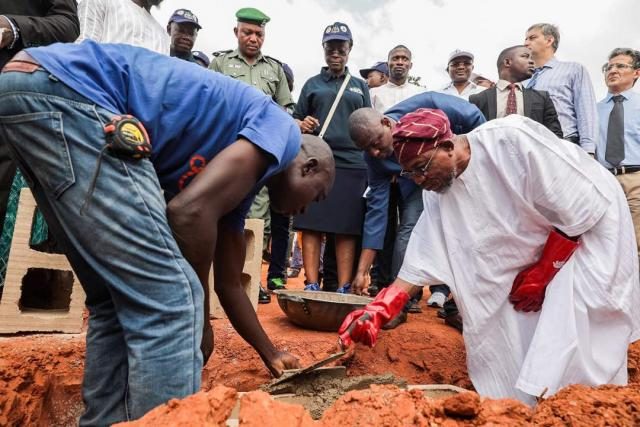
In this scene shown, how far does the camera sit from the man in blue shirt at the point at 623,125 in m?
4.57

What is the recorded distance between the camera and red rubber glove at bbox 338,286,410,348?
2393mm

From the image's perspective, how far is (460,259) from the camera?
2809 millimetres

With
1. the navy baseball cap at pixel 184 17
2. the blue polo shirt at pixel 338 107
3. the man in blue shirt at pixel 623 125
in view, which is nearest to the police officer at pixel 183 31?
the navy baseball cap at pixel 184 17

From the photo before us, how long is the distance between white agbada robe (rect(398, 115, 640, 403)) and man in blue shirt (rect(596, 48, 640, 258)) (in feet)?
7.62

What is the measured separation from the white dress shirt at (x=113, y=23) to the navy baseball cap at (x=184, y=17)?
1.12 m

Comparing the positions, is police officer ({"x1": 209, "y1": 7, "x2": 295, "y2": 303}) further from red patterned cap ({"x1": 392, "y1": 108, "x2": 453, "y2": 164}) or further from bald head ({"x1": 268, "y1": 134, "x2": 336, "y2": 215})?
bald head ({"x1": 268, "y1": 134, "x2": 336, "y2": 215})

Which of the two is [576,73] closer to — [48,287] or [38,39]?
[38,39]

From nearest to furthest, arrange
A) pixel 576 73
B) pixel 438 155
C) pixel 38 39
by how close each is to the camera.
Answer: pixel 38 39, pixel 438 155, pixel 576 73

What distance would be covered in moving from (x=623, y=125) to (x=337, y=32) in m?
A: 2.79

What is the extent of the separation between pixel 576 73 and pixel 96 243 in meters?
4.17

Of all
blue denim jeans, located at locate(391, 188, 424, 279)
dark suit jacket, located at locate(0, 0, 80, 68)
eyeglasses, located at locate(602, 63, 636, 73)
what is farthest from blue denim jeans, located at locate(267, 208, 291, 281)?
eyeglasses, located at locate(602, 63, 636, 73)

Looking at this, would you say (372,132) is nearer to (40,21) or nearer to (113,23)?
(113,23)

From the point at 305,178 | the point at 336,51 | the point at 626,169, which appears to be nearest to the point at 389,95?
the point at 336,51

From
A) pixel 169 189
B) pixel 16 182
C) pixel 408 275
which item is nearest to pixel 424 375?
pixel 408 275
